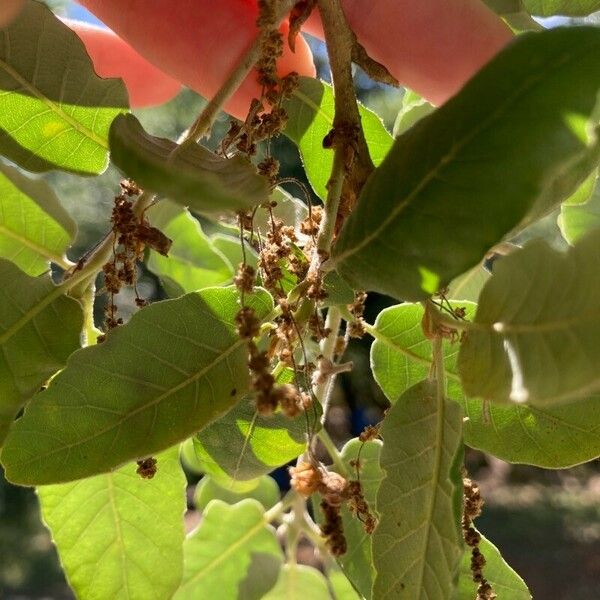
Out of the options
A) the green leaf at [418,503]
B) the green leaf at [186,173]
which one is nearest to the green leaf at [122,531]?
the green leaf at [418,503]

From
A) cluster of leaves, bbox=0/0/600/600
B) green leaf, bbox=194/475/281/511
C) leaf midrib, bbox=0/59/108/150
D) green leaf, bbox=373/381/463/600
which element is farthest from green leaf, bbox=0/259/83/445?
green leaf, bbox=194/475/281/511

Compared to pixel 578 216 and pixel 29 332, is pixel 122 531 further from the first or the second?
pixel 578 216

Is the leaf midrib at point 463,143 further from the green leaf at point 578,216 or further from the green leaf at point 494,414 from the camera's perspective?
the green leaf at point 578,216

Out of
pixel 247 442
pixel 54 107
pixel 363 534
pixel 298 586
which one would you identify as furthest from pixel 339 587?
pixel 54 107

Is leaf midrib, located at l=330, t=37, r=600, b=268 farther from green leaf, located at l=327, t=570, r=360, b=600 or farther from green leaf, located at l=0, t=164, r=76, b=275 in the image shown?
green leaf, located at l=327, t=570, r=360, b=600

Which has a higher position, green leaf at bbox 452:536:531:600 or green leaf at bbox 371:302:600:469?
green leaf at bbox 371:302:600:469

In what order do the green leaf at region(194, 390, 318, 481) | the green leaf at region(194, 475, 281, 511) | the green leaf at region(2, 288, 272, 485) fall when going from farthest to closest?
the green leaf at region(194, 475, 281, 511) → the green leaf at region(194, 390, 318, 481) → the green leaf at region(2, 288, 272, 485)

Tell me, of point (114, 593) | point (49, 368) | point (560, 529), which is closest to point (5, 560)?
point (560, 529)
